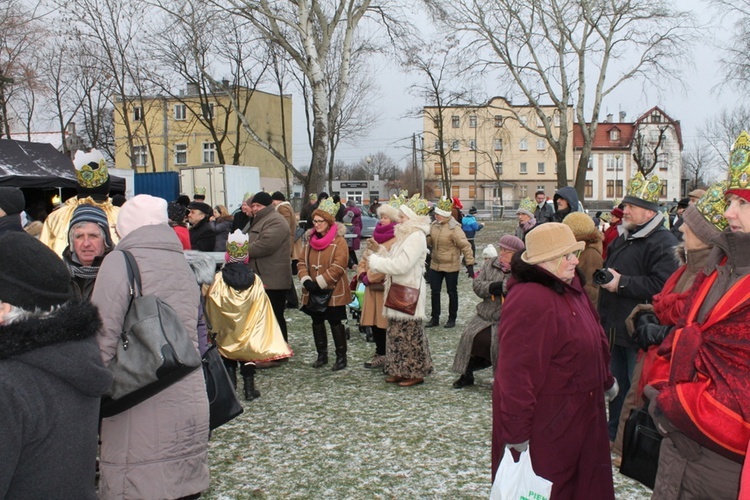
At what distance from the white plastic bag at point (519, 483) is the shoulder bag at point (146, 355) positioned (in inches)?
57.1

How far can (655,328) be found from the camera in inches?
137

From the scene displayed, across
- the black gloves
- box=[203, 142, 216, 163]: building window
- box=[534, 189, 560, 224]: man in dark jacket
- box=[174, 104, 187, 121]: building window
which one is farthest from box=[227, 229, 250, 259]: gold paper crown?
box=[203, 142, 216, 163]: building window

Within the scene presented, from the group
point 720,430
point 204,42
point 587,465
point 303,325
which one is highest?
point 204,42

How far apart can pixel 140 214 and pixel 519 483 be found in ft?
7.19

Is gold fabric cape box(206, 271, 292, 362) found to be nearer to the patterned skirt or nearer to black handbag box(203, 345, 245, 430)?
the patterned skirt

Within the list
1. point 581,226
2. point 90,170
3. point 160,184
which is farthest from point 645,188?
point 160,184

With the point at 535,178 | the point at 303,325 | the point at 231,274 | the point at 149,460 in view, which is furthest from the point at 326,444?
the point at 535,178

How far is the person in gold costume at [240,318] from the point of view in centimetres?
608

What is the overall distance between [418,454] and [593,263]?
92.2 inches

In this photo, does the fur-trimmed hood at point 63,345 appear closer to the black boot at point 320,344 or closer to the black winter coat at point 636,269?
the black winter coat at point 636,269

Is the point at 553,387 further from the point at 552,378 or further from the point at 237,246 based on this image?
Answer: the point at 237,246

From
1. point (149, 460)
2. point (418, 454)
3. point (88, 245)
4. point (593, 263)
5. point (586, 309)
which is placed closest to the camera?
point (149, 460)

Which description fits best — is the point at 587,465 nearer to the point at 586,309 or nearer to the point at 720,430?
the point at 586,309

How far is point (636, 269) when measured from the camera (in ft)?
16.2
